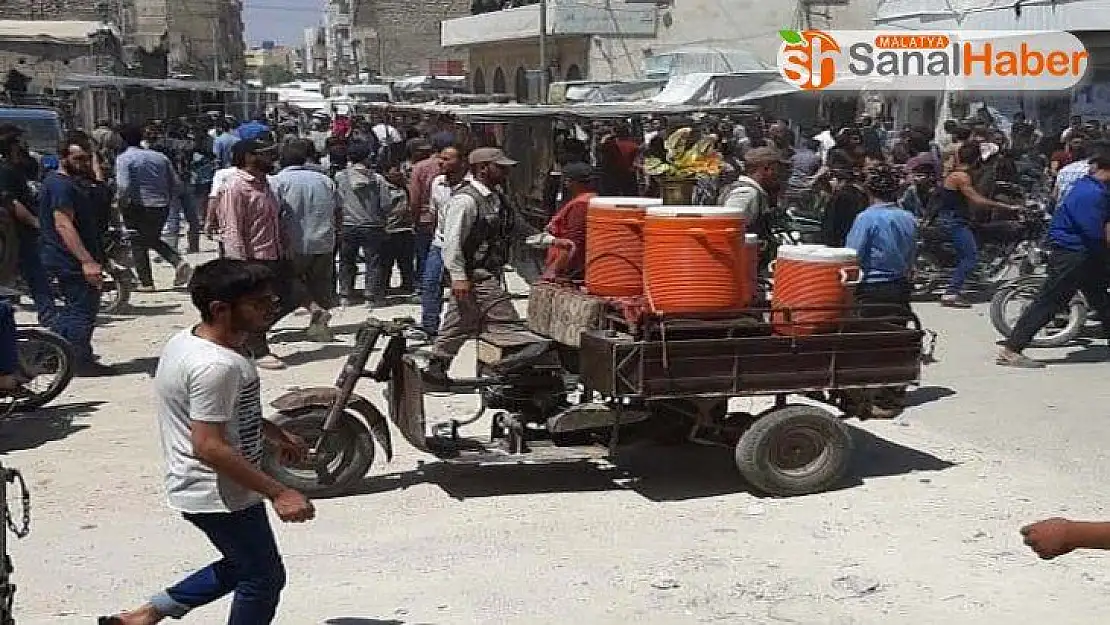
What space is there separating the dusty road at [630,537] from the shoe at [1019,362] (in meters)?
1.47

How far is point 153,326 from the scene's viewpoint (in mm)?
11891

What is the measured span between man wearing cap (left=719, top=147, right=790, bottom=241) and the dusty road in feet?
5.50

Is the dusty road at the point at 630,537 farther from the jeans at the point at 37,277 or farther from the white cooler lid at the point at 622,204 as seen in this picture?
the white cooler lid at the point at 622,204

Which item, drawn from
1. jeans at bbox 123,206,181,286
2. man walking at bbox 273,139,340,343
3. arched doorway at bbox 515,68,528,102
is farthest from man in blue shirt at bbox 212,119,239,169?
arched doorway at bbox 515,68,528,102

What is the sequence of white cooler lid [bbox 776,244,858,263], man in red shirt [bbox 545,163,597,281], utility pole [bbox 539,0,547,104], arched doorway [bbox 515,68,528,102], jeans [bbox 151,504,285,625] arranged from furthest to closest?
arched doorway [bbox 515,68,528,102] < utility pole [bbox 539,0,547,104] < man in red shirt [bbox 545,163,597,281] < white cooler lid [bbox 776,244,858,263] < jeans [bbox 151,504,285,625]

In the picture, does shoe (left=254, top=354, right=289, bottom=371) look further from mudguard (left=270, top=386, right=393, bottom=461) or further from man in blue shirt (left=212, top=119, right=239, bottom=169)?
man in blue shirt (left=212, top=119, right=239, bottom=169)

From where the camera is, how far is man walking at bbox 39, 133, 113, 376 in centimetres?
897

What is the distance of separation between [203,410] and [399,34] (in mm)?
73712

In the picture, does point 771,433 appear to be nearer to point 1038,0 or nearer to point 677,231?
point 677,231

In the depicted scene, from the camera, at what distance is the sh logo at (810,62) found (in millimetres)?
23250

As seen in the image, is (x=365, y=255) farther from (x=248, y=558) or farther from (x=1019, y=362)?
(x=248, y=558)

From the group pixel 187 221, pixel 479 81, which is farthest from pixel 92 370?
pixel 479 81

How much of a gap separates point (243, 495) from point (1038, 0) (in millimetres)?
19774

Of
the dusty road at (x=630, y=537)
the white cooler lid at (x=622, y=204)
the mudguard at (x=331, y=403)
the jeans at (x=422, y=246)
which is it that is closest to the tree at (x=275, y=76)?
the jeans at (x=422, y=246)
